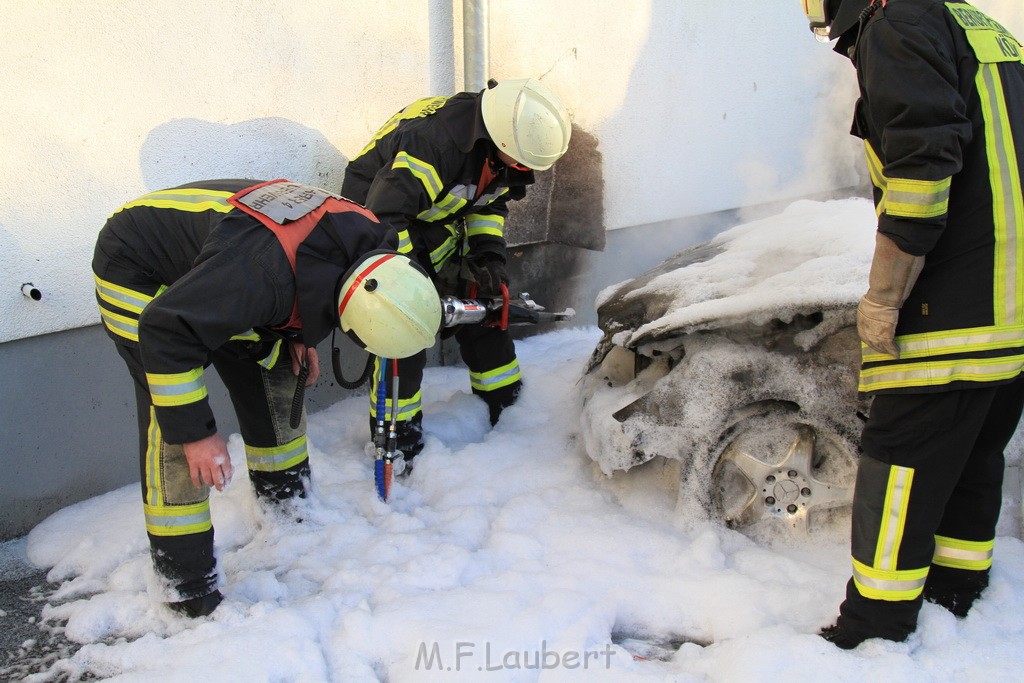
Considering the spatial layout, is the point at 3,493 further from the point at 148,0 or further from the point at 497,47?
the point at 497,47

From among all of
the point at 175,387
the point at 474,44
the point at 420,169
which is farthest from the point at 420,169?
the point at 175,387

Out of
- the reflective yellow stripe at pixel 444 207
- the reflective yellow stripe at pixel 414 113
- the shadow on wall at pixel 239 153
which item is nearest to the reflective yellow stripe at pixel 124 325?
the shadow on wall at pixel 239 153

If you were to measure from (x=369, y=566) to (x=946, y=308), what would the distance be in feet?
6.44

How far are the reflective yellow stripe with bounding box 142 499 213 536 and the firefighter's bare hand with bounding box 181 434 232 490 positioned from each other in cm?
23

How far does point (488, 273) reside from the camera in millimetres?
3889

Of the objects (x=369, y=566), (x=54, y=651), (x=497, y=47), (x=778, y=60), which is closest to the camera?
(x=54, y=651)

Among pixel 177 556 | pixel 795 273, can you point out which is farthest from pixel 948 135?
pixel 177 556

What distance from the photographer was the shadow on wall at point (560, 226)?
195 inches

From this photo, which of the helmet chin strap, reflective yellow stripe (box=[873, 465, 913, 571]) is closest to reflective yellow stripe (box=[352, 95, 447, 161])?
the helmet chin strap

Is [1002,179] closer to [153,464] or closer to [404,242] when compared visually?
[404,242]

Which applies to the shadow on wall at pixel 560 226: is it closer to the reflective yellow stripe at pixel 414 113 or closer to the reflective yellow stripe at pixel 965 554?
the reflective yellow stripe at pixel 414 113

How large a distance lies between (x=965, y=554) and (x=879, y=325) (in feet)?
2.70

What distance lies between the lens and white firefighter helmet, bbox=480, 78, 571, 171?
11.0 ft

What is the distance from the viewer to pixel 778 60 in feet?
20.8
